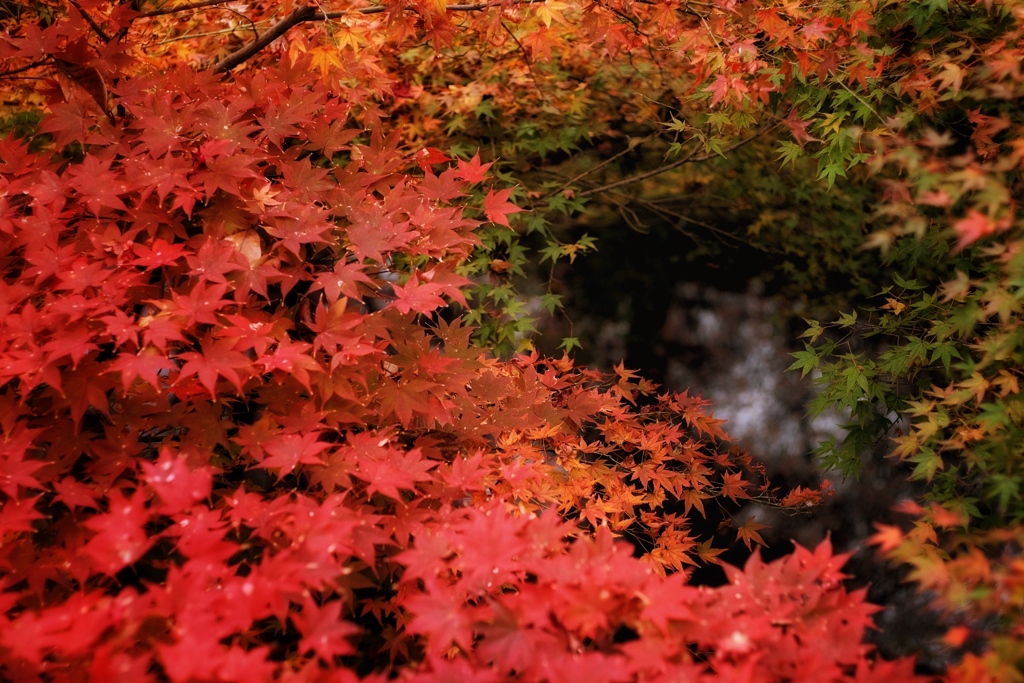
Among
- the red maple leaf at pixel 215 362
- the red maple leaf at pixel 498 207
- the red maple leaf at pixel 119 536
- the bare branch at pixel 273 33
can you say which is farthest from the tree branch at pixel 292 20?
the red maple leaf at pixel 119 536

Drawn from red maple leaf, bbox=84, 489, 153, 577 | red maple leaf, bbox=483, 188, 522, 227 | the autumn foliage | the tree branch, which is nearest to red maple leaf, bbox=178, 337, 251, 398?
the autumn foliage

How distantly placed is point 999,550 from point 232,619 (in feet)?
13.2

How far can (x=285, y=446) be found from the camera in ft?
6.32

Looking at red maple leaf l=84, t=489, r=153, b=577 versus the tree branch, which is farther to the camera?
the tree branch

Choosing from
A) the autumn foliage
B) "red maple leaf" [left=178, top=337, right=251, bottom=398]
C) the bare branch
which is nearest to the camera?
the autumn foliage

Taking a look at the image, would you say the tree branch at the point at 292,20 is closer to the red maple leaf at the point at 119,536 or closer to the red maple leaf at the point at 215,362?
the red maple leaf at the point at 215,362

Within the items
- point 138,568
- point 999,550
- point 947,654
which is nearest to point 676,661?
point 138,568

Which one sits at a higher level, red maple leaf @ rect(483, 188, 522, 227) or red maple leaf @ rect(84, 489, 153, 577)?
red maple leaf @ rect(84, 489, 153, 577)

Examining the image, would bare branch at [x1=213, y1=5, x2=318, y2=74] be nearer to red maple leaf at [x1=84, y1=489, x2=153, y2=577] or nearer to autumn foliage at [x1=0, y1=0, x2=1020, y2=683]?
autumn foliage at [x1=0, y1=0, x2=1020, y2=683]

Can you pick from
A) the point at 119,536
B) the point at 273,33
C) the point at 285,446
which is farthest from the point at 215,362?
the point at 273,33

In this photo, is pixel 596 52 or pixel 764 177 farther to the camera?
pixel 764 177

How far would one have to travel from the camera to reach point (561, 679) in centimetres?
133

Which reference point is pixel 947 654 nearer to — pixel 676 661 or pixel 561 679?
pixel 676 661

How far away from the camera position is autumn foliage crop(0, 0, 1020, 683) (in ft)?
4.84
